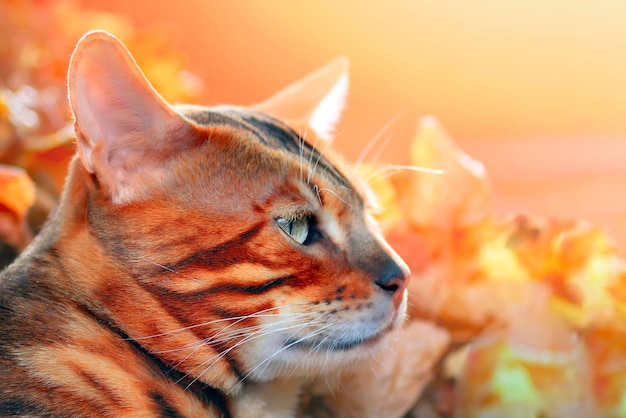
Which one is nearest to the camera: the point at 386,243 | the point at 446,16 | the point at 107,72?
the point at 107,72

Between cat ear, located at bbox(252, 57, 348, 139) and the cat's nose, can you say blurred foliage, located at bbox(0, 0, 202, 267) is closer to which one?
cat ear, located at bbox(252, 57, 348, 139)

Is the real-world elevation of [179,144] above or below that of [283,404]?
above

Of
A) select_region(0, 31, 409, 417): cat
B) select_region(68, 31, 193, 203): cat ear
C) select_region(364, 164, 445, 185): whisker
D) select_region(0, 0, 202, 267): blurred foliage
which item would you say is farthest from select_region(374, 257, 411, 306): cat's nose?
select_region(0, 0, 202, 267): blurred foliage

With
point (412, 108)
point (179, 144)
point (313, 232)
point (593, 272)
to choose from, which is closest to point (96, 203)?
point (179, 144)

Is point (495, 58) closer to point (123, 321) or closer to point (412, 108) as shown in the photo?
point (412, 108)

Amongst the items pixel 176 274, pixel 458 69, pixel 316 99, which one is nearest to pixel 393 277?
pixel 176 274

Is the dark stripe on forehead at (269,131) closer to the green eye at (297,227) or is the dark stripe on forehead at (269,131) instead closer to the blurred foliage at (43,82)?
the green eye at (297,227)

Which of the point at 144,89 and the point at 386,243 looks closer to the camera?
the point at 144,89
